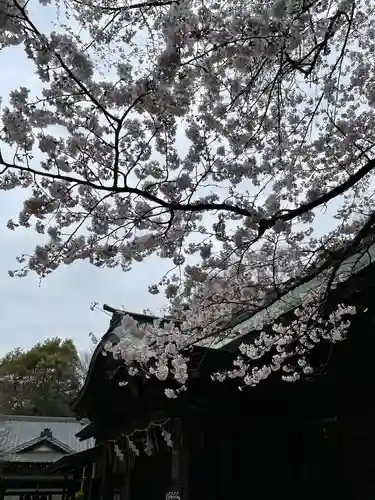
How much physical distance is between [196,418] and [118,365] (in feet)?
5.30

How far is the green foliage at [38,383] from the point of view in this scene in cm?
3177

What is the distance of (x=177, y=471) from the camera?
598cm

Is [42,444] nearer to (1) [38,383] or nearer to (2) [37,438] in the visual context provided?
(2) [37,438]

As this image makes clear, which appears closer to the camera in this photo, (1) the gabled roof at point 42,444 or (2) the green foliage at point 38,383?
(1) the gabled roof at point 42,444

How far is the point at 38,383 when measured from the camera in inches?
1255

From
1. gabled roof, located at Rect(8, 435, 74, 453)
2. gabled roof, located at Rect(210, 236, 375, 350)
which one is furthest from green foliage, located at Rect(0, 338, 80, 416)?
gabled roof, located at Rect(210, 236, 375, 350)

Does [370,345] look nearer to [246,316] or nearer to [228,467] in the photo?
[246,316]

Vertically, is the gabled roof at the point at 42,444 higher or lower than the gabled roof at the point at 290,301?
higher

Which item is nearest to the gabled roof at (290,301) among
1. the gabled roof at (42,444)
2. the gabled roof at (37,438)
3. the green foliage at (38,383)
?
the gabled roof at (37,438)

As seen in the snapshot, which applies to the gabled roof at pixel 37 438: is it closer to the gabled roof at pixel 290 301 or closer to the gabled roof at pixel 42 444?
the gabled roof at pixel 42 444

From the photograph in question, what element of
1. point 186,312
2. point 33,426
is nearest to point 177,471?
point 186,312

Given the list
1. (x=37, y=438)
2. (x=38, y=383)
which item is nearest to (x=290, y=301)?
(x=37, y=438)

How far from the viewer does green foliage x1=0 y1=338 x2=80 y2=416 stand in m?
31.8

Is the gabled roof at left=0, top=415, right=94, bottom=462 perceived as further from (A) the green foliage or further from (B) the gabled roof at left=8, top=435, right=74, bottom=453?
(A) the green foliage
